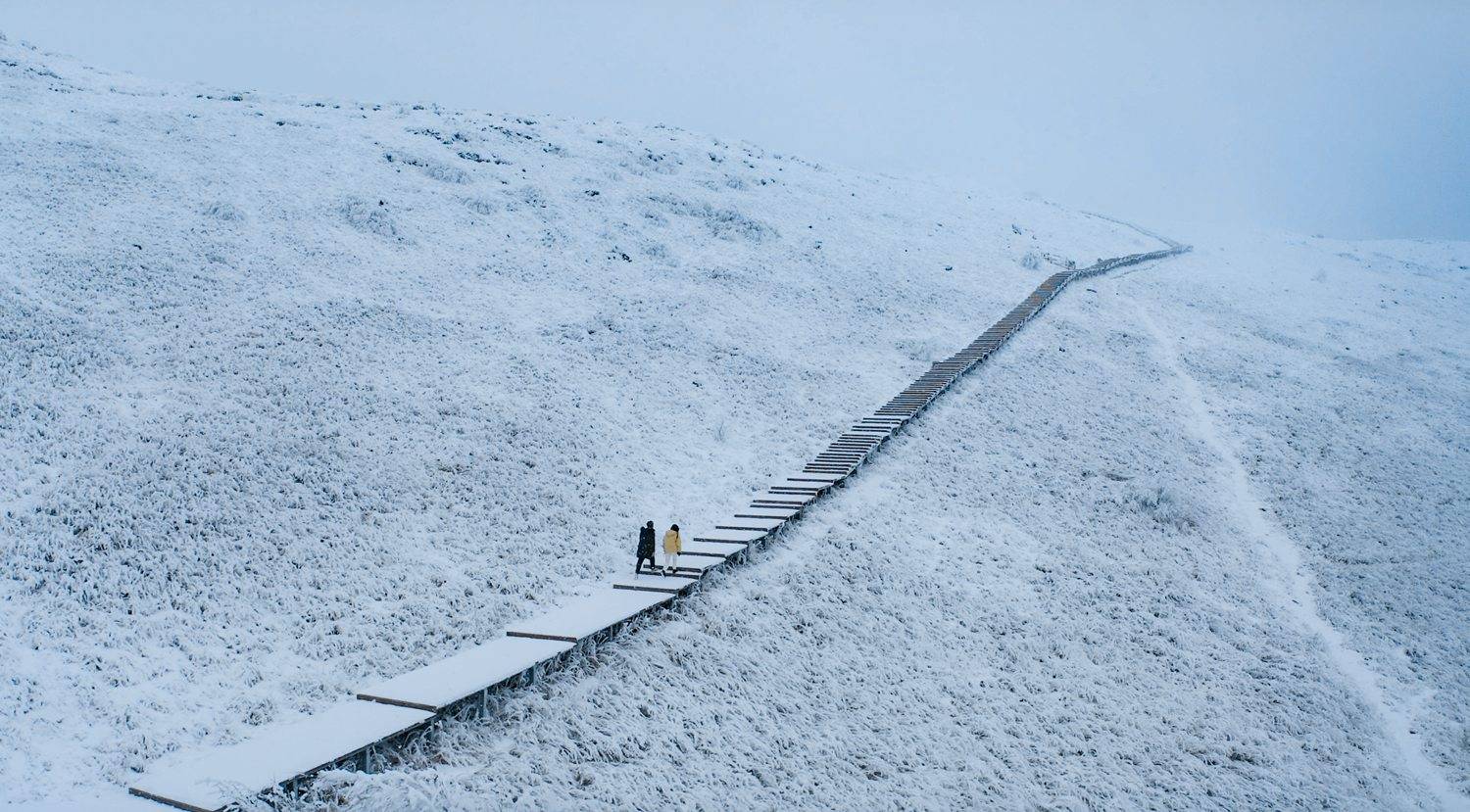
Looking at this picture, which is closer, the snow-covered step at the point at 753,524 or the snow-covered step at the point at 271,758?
the snow-covered step at the point at 271,758

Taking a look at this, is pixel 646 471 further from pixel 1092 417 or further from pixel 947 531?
pixel 1092 417

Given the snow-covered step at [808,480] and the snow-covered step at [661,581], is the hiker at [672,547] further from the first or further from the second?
the snow-covered step at [808,480]

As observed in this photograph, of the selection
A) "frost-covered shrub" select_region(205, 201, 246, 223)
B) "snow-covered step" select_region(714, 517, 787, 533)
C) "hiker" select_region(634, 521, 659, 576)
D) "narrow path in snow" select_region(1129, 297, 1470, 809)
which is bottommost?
"narrow path in snow" select_region(1129, 297, 1470, 809)

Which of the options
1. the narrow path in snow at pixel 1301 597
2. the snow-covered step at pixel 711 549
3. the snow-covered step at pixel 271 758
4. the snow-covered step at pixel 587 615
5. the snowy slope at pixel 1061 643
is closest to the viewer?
the snow-covered step at pixel 271 758

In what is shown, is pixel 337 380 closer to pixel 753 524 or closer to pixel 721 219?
pixel 753 524

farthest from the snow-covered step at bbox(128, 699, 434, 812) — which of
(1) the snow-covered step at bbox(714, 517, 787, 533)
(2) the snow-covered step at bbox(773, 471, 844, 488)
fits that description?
(2) the snow-covered step at bbox(773, 471, 844, 488)

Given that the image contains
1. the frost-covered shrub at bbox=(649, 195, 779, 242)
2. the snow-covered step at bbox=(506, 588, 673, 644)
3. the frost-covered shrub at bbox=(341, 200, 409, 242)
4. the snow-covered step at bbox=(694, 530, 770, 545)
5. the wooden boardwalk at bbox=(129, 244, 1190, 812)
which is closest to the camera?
the wooden boardwalk at bbox=(129, 244, 1190, 812)

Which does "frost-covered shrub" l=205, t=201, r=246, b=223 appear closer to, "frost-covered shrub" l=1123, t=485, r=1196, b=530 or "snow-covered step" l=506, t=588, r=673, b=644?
"snow-covered step" l=506, t=588, r=673, b=644

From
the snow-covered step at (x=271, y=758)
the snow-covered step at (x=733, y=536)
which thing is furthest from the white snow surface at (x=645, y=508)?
the snow-covered step at (x=733, y=536)
